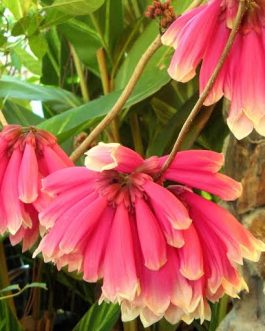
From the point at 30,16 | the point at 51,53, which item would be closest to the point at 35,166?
the point at 30,16

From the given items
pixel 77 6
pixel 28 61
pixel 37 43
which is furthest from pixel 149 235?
pixel 28 61

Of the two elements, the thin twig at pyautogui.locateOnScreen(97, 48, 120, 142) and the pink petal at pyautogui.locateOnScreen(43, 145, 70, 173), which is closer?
the pink petal at pyautogui.locateOnScreen(43, 145, 70, 173)

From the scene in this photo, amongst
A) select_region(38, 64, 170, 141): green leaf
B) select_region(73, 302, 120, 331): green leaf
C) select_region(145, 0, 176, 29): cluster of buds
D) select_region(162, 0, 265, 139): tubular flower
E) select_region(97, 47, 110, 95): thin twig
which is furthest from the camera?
select_region(97, 47, 110, 95): thin twig

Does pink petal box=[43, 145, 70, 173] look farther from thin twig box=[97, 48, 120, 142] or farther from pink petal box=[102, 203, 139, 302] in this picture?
thin twig box=[97, 48, 120, 142]

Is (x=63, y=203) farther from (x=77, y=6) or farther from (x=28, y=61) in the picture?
(x=28, y=61)

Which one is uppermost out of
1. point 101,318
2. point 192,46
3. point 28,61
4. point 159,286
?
point 192,46

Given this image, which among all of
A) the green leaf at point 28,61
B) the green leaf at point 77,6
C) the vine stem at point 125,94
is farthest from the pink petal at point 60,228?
the green leaf at point 28,61

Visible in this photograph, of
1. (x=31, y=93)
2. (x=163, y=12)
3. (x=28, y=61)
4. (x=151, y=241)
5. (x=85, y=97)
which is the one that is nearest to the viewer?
(x=151, y=241)

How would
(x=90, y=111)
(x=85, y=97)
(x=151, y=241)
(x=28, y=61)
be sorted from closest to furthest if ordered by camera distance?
1. (x=151, y=241)
2. (x=90, y=111)
3. (x=85, y=97)
4. (x=28, y=61)

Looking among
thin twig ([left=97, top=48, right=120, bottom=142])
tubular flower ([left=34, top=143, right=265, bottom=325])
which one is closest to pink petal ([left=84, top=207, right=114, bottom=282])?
tubular flower ([left=34, top=143, right=265, bottom=325])
